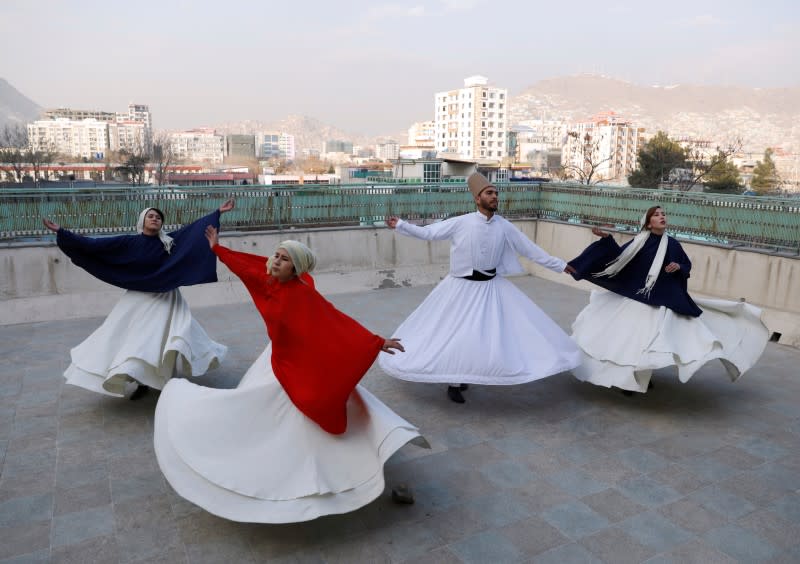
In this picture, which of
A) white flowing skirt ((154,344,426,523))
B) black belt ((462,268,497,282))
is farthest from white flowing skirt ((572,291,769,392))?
white flowing skirt ((154,344,426,523))

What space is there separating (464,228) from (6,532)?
13.0 ft

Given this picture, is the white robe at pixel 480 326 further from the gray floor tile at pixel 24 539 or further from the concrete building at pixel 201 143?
the concrete building at pixel 201 143

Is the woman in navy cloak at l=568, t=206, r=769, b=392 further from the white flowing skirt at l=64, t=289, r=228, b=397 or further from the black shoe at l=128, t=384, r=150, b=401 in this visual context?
the black shoe at l=128, t=384, r=150, b=401

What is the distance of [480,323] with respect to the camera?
5.51 m

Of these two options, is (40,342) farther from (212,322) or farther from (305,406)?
(305,406)

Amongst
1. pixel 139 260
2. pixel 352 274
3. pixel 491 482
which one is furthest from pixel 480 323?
pixel 352 274

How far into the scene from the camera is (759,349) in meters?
5.69

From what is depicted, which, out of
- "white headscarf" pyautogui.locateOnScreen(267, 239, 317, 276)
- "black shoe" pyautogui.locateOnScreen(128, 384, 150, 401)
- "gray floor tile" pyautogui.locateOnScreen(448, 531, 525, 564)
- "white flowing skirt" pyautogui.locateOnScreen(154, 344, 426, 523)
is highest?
"white headscarf" pyautogui.locateOnScreen(267, 239, 317, 276)

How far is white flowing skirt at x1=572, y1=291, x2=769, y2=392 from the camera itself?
5305 mm

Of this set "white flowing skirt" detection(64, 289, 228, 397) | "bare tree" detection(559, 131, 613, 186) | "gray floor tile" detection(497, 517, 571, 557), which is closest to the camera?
"gray floor tile" detection(497, 517, 571, 557)

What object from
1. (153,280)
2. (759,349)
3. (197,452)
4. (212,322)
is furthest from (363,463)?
(212,322)

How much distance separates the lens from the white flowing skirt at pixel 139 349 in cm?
514

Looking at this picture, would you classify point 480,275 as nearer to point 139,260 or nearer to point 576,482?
point 576,482

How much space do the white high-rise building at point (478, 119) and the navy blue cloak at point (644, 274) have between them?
117 m
